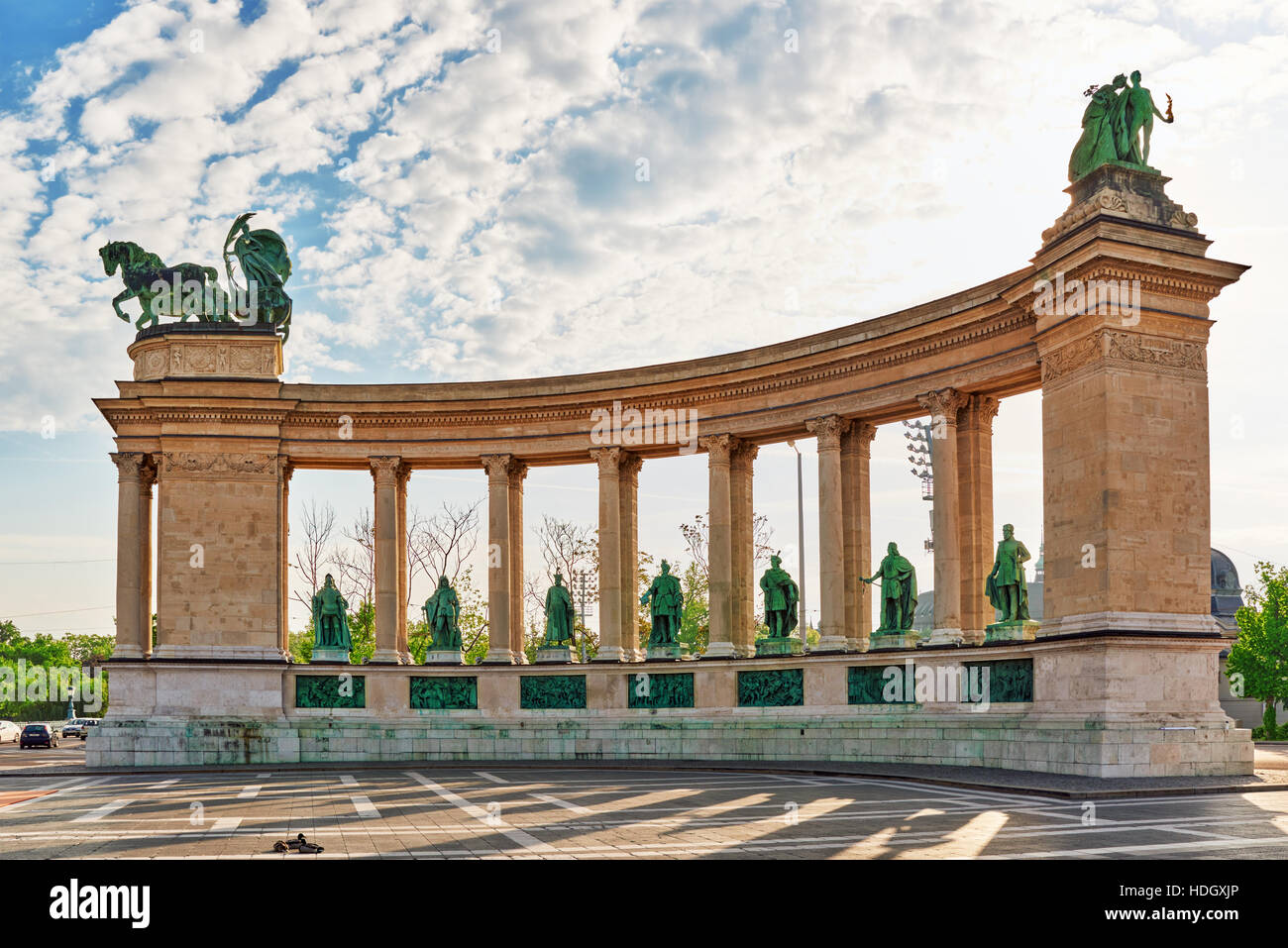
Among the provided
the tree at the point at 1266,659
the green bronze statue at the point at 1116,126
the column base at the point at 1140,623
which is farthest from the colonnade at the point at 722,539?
the tree at the point at 1266,659

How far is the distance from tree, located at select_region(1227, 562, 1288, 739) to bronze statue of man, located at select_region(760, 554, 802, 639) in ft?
133

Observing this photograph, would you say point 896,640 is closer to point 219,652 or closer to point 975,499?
point 975,499

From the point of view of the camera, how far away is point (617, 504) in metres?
47.3

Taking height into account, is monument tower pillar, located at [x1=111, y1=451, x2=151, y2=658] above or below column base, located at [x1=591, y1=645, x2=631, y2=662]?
above

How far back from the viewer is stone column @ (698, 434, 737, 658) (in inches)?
1766

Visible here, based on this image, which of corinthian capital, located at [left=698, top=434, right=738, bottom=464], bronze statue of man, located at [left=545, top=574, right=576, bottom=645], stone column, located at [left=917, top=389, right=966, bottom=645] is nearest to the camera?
stone column, located at [left=917, top=389, right=966, bottom=645]

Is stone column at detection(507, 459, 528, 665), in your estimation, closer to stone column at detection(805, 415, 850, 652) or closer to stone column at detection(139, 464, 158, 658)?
stone column at detection(805, 415, 850, 652)

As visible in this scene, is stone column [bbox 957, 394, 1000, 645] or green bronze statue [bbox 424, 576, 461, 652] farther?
green bronze statue [bbox 424, 576, 461, 652]

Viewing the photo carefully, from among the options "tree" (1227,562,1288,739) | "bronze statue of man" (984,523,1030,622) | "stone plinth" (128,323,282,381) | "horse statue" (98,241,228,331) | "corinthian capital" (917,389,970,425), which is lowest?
"tree" (1227,562,1288,739)

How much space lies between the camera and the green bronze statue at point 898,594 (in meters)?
40.8

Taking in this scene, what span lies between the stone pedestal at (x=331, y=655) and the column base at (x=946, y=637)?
22334 mm

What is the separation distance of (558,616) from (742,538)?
306 inches

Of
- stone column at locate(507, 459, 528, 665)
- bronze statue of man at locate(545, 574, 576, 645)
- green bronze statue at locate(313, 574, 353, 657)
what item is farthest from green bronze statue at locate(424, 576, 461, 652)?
bronze statue of man at locate(545, 574, 576, 645)

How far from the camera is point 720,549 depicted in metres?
45.4
